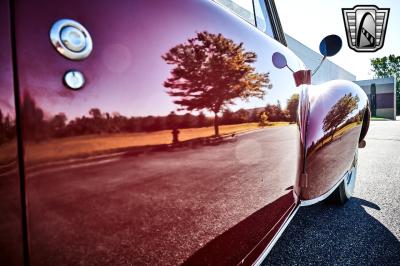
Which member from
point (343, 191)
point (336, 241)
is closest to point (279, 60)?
point (336, 241)

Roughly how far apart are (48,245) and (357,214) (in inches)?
109

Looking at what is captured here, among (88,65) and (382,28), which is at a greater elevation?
(382,28)

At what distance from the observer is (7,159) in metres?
0.50

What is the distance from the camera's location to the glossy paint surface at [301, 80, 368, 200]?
163cm

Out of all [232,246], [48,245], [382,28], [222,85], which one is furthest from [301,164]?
[382,28]

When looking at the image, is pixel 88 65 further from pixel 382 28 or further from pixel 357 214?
pixel 382 28

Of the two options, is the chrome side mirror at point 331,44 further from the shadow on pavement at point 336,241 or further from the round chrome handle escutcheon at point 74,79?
the round chrome handle escutcheon at point 74,79

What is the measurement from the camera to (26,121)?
512 millimetres

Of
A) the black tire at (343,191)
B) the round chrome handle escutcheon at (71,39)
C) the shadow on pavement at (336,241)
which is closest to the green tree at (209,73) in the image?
the round chrome handle escutcheon at (71,39)

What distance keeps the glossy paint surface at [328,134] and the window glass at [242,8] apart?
596mm

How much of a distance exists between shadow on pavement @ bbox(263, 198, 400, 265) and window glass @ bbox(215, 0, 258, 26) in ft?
4.96

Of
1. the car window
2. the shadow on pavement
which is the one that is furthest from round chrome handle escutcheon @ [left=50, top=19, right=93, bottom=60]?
the shadow on pavement

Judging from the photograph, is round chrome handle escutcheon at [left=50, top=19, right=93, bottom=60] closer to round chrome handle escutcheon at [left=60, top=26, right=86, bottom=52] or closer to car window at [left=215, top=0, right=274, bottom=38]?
round chrome handle escutcheon at [left=60, top=26, right=86, bottom=52]

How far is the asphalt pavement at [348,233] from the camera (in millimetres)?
1852
